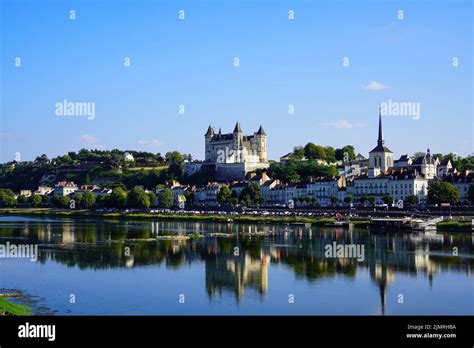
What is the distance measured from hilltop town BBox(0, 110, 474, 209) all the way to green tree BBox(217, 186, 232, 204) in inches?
3.9

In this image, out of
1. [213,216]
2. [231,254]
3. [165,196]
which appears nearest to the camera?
[231,254]

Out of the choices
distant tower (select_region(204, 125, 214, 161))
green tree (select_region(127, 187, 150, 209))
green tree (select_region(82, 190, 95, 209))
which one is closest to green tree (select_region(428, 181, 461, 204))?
green tree (select_region(127, 187, 150, 209))

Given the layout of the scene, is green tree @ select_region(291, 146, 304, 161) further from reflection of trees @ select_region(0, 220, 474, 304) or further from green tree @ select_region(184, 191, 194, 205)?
reflection of trees @ select_region(0, 220, 474, 304)

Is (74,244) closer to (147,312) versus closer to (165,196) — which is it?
(147,312)

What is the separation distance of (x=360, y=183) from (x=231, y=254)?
35.5m

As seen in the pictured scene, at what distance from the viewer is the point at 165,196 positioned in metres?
70.7

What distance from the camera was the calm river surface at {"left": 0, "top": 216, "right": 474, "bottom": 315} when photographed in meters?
18.9

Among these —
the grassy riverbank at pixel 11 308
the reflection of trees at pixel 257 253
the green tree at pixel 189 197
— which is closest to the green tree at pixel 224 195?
the green tree at pixel 189 197

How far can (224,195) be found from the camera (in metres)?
68.4

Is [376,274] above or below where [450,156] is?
below

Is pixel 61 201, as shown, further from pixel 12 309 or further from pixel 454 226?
pixel 12 309

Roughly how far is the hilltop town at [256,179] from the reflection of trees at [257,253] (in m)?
18.4

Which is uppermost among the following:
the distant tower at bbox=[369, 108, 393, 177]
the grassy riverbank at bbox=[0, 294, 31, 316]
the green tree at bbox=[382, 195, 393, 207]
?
the distant tower at bbox=[369, 108, 393, 177]
